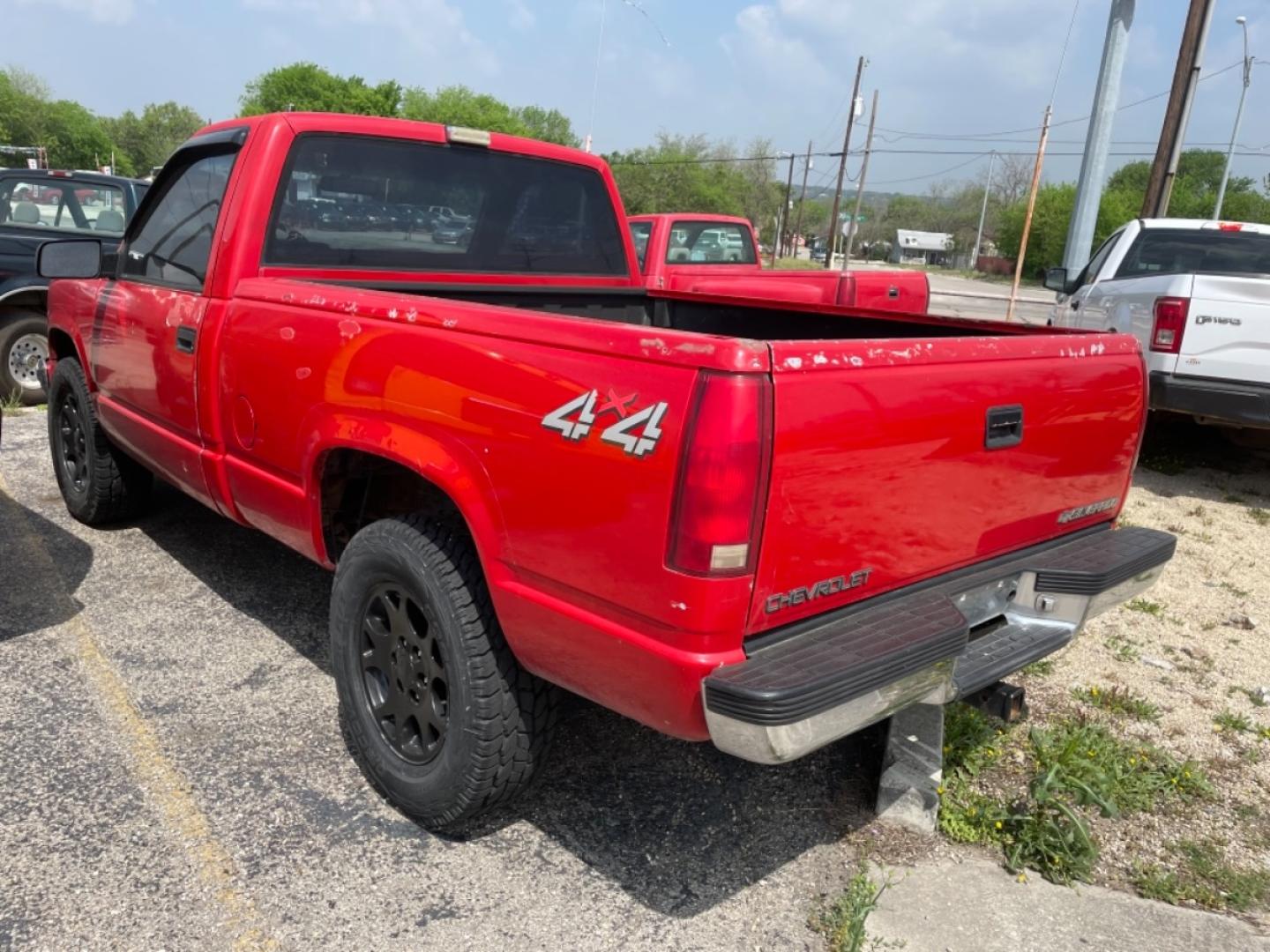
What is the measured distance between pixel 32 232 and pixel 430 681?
22.9 ft

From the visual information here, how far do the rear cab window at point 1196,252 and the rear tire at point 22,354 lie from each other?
8.81 m

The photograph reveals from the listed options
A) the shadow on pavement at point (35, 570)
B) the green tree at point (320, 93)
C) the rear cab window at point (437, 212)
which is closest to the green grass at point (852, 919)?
the rear cab window at point (437, 212)

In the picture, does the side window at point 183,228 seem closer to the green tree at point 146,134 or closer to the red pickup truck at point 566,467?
the red pickup truck at point 566,467

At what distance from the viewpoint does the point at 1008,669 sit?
101 inches

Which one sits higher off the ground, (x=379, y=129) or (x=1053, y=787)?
(x=379, y=129)

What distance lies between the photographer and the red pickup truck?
1995mm

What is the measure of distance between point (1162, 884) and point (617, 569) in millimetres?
1897

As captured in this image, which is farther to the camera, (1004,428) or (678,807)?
(678,807)

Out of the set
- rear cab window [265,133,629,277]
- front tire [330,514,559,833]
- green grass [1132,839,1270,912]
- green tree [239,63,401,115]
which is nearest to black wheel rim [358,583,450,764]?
front tire [330,514,559,833]

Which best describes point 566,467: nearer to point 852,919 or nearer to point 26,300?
point 852,919

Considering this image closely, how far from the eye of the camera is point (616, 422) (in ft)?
6.69

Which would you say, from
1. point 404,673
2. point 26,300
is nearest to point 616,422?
point 404,673

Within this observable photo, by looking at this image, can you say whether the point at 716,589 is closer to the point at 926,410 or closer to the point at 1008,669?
the point at 926,410

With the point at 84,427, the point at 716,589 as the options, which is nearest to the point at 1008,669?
the point at 716,589
